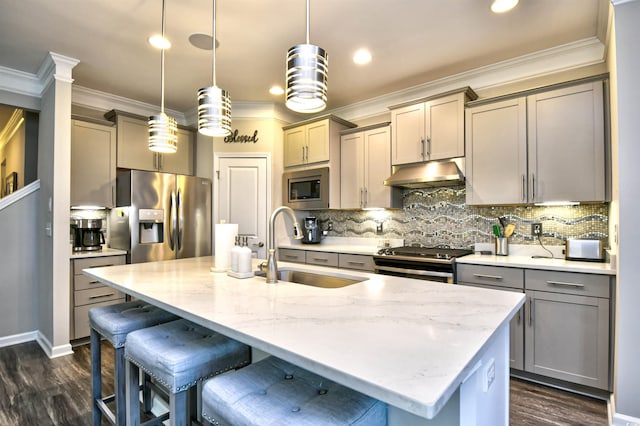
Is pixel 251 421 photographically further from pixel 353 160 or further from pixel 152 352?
pixel 353 160

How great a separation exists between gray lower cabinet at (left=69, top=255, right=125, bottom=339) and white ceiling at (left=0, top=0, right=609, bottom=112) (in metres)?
1.83

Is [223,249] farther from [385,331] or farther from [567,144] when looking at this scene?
[567,144]

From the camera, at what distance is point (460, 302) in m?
1.34

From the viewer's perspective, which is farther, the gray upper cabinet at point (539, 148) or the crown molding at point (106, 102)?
the crown molding at point (106, 102)

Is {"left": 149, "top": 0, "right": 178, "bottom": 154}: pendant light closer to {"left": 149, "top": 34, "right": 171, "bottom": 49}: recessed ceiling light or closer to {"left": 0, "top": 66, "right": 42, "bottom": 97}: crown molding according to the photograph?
{"left": 149, "top": 34, "right": 171, "bottom": 49}: recessed ceiling light

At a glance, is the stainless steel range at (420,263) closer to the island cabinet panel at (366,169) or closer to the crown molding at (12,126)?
the island cabinet panel at (366,169)

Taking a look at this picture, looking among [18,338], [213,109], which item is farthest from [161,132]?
[18,338]

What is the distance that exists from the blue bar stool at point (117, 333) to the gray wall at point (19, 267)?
213 centimetres

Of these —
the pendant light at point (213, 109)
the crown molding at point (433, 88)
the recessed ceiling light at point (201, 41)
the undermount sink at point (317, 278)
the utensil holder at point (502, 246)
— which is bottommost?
the undermount sink at point (317, 278)

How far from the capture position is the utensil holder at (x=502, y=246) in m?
3.05

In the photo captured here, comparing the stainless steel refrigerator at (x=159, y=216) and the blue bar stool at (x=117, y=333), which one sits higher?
the stainless steel refrigerator at (x=159, y=216)

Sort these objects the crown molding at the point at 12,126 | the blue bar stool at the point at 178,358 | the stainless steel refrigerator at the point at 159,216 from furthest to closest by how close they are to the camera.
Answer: the crown molding at the point at 12,126 → the stainless steel refrigerator at the point at 159,216 → the blue bar stool at the point at 178,358

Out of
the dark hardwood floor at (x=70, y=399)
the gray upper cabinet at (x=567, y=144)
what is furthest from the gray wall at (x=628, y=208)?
the gray upper cabinet at (x=567, y=144)

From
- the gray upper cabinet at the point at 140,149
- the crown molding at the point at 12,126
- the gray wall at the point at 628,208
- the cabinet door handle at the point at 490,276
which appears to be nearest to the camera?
the gray wall at the point at 628,208
